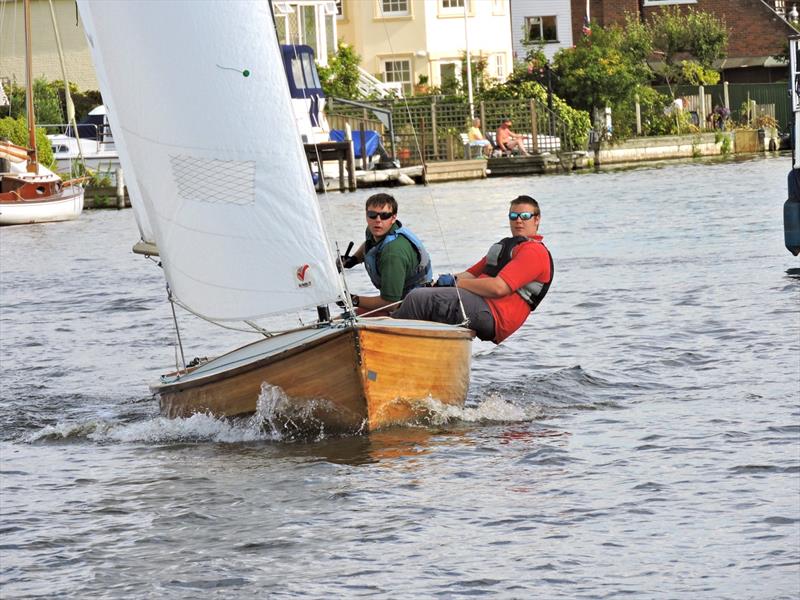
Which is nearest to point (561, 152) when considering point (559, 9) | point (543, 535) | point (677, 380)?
point (559, 9)

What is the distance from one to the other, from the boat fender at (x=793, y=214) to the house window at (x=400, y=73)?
39.5m

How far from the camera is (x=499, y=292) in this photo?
11.4 meters

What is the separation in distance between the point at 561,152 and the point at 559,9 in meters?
18.5

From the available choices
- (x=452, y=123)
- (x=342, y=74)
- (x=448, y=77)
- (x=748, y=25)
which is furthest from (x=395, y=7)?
(x=748, y=25)

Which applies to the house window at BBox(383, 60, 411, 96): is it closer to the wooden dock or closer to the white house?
the white house

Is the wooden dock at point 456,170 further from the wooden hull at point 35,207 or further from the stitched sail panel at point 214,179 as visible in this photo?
the stitched sail panel at point 214,179

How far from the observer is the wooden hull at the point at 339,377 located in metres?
10.5

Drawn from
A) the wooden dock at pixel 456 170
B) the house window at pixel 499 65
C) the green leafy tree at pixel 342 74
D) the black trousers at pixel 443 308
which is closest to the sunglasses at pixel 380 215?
the black trousers at pixel 443 308

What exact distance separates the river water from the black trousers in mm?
738

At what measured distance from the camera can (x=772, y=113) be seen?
6144 centimetres

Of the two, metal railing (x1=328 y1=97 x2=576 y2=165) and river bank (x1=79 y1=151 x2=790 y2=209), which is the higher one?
metal railing (x1=328 y1=97 x2=576 y2=165)

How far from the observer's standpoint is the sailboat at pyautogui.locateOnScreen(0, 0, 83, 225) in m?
38.7

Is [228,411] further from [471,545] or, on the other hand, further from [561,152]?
[561,152]

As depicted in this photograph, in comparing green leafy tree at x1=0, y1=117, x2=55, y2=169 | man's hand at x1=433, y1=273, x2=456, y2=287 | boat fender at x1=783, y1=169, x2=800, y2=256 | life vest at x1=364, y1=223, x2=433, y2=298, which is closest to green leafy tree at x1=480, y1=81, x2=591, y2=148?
green leafy tree at x1=0, y1=117, x2=55, y2=169
